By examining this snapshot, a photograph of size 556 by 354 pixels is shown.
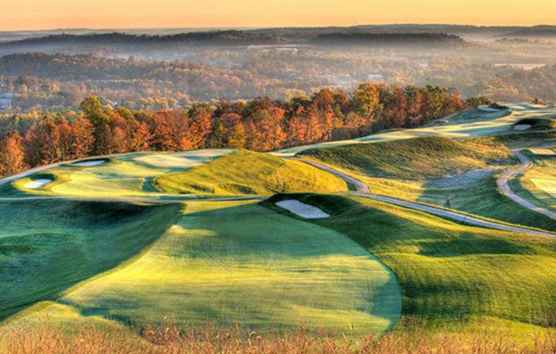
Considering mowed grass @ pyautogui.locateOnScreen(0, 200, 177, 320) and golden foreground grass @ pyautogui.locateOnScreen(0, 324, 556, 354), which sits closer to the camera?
golden foreground grass @ pyautogui.locateOnScreen(0, 324, 556, 354)

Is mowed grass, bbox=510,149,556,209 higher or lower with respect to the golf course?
lower

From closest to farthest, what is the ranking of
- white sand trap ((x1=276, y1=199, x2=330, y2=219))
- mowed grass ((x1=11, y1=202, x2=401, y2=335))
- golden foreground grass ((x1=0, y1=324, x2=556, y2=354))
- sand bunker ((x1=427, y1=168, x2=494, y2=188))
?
1. golden foreground grass ((x1=0, y1=324, x2=556, y2=354))
2. mowed grass ((x1=11, y1=202, x2=401, y2=335))
3. white sand trap ((x1=276, y1=199, x2=330, y2=219))
4. sand bunker ((x1=427, y1=168, x2=494, y2=188))

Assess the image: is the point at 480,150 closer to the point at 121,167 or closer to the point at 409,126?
the point at 121,167

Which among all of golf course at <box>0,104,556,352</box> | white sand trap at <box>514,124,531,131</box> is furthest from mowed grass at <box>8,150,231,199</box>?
white sand trap at <box>514,124,531,131</box>

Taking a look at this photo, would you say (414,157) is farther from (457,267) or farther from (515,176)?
(457,267)

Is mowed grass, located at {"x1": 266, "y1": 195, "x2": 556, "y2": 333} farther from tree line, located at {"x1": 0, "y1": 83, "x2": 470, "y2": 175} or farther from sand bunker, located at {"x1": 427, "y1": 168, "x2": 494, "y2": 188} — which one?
tree line, located at {"x1": 0, "y1": 83, "x2": 470, "y2": 175}

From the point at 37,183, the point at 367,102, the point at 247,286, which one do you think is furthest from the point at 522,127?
the point at 247,286

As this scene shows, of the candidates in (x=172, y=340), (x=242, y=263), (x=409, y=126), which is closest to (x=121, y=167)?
(x=242, y=263)
